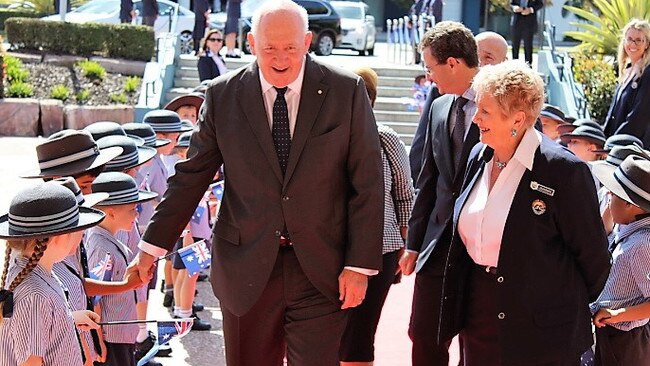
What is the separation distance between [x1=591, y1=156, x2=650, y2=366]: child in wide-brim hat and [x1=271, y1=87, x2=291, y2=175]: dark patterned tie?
64.0 inches

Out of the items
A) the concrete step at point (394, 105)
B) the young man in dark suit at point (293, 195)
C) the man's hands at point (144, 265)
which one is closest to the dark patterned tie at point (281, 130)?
the young man in dark suit at point (293, 195)

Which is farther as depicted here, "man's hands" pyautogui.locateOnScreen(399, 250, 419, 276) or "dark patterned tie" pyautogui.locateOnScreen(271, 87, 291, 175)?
"man's hands" pyautogui.locateOnScreen(399, 250, 419, 276)

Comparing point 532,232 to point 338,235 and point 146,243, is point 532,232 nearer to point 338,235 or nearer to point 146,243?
point 338,235

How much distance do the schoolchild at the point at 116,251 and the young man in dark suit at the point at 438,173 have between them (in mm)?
1497

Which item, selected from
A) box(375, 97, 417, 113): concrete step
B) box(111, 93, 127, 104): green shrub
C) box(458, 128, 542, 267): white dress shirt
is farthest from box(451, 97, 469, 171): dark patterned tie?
box(111, 93, 127, 104): green shrub

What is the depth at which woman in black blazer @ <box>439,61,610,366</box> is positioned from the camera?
14.3 ft

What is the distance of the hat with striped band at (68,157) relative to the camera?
5.53 meters

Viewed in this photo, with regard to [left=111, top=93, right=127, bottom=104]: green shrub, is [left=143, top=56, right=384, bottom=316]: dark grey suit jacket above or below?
above

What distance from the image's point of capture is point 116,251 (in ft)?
18.1

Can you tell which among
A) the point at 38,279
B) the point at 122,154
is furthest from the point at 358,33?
the point at 38,279

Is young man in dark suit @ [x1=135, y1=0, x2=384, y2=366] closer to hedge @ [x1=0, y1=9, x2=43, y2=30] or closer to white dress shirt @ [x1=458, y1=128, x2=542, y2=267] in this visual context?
white dress shirt @ [x1=458, y1=128, x2=542, y2=267]

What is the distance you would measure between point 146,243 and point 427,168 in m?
1.59

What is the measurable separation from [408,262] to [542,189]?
1337 mm

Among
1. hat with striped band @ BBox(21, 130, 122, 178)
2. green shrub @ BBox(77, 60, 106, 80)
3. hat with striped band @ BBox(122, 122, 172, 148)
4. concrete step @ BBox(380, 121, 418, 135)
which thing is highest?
hat with striped band @ BBox(21, 130, 122, 178)
